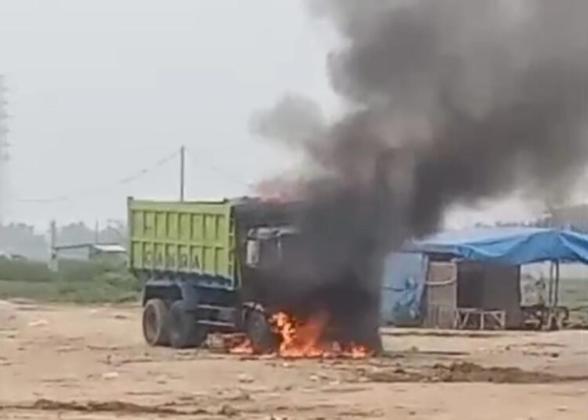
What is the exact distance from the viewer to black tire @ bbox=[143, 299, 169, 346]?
27.7 m

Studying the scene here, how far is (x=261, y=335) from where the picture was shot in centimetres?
2517

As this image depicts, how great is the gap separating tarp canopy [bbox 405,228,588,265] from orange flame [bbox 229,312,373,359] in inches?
346

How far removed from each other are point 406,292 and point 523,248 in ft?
9.98

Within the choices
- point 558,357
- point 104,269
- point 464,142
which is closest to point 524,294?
point 558,357

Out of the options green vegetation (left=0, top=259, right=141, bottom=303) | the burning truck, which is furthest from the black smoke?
green vegetation (left=0, top=259, right=141, bottom=303)

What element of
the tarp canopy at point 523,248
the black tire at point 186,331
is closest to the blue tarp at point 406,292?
the tarp canopy at point 523,248

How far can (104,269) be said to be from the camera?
204ft

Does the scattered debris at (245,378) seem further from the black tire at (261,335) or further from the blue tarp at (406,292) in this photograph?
the blue tarp at (406,292)

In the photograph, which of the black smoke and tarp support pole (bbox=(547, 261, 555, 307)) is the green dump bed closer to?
the black smoke

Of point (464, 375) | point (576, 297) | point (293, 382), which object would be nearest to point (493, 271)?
point (464, 375)

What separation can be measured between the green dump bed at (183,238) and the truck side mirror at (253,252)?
9.8 inches

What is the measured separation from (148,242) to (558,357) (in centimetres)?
711

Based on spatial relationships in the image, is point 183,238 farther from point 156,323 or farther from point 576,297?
point 576,297

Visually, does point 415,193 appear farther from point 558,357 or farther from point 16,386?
point 16,386
